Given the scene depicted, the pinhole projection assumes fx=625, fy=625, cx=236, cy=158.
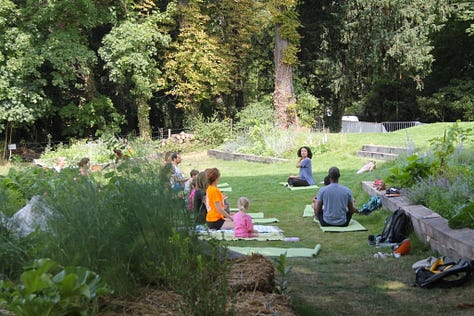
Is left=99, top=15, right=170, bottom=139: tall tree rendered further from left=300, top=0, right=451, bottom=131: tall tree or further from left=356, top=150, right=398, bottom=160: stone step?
left=356, top=150, right=398, bottom=160: stone step

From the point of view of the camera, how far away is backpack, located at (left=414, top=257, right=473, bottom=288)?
507 centimetres

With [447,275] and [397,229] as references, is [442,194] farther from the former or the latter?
[447,275]

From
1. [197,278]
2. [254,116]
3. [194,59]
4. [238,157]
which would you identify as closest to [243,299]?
[197,278]

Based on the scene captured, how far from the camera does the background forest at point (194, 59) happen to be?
80.1 feet

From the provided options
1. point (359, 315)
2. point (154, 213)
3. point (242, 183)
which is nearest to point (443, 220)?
point (359, 315)

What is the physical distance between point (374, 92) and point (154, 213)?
120 ft

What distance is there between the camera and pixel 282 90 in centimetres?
2648

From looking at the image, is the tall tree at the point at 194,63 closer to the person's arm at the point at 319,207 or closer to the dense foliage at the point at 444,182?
the dense foliage at the point at 444,182

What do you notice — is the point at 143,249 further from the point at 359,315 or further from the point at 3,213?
the point at 359,315

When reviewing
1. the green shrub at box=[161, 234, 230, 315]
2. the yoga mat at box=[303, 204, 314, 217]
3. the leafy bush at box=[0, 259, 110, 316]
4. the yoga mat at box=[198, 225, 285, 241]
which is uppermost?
the leafy bush at box=[0, 259, 110, 316]

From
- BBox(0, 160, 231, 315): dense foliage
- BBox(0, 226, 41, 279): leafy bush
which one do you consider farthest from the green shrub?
BBox(0, 226, 41, 279): leafy bush

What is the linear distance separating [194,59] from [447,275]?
77.0ft

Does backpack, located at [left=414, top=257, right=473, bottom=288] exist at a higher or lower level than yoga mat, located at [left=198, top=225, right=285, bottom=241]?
higher

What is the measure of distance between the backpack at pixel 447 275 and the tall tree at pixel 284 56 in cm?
2068
